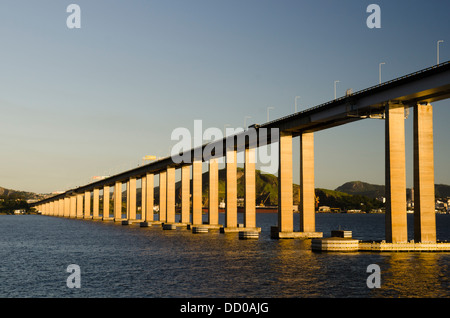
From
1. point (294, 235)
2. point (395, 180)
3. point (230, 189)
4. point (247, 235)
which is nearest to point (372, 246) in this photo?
point (395, 180)

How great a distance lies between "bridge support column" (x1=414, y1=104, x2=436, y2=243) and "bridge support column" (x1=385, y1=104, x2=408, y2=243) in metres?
1.57

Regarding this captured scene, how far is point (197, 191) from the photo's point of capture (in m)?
136

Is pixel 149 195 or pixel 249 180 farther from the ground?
pixel 249 180

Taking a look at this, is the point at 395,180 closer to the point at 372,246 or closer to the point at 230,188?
the point at 372,246

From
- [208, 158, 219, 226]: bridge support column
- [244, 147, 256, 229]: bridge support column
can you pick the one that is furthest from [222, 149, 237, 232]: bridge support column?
[208, 158, 219, 226]: bridge support column

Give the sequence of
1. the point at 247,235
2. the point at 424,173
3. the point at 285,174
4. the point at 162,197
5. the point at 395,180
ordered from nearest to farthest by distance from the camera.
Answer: the point at 424,173, the point at 395,180, the point at 285,174, the point at 247,235, the point at 162,197

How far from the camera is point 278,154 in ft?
314

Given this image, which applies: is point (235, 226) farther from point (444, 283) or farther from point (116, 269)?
point (444, 283)

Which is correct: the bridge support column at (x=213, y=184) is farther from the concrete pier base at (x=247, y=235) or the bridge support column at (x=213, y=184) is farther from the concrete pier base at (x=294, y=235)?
the concrete pier base at (x=294, y=235)

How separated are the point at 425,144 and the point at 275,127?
34.2m

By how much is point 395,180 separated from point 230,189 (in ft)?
172

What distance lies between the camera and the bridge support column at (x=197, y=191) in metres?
134

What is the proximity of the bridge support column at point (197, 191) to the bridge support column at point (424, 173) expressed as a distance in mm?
72820
